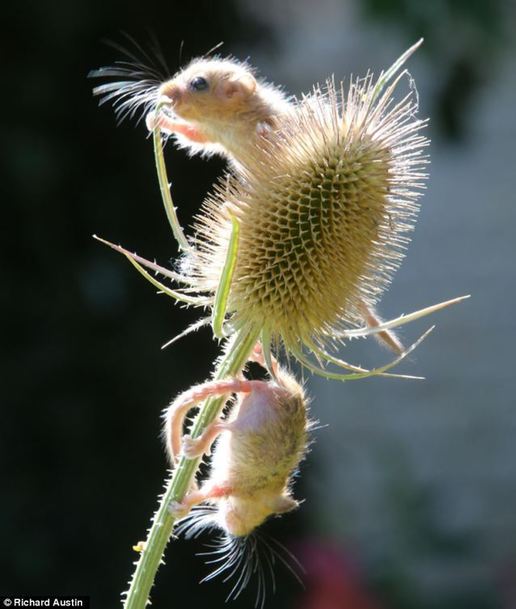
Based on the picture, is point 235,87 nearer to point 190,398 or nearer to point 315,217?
point 315,217

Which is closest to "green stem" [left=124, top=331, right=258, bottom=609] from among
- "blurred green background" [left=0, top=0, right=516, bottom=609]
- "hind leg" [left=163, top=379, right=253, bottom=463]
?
"hind leg" [left=163, top=379, right=253, bottom=463]

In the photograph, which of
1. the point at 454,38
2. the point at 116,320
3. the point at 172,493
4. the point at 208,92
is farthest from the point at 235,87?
the point at 454,38

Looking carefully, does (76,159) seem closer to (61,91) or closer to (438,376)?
(61,91)

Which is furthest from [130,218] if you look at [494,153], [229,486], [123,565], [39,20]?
[494,153]

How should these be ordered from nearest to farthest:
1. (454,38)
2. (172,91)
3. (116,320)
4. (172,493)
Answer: (172,493) < (172,91) < (116,320) < (454,38)

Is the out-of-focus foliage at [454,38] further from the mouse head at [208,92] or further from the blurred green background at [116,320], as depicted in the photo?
the mouse head at [208,92]

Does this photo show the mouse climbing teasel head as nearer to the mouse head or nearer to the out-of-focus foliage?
the mouse head

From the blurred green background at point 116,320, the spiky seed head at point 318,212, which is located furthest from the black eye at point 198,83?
the blurred green background at point 116,320
